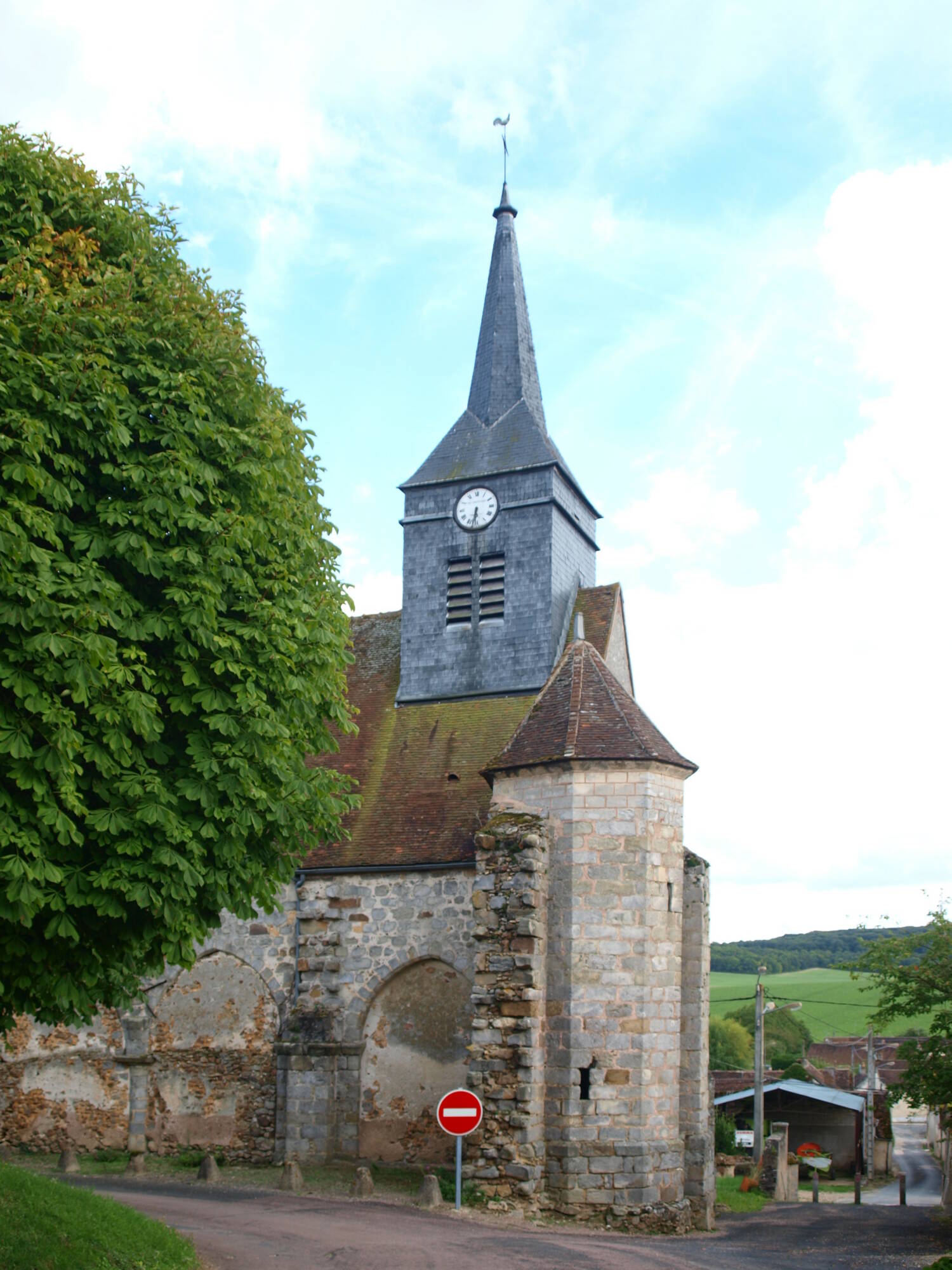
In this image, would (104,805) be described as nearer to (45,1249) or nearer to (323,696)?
(323,696)

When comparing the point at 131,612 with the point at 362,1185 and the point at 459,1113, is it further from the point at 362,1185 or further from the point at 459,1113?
the point at 362,1185

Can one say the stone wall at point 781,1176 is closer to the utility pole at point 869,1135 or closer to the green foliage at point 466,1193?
the green foliage at point 466,1193

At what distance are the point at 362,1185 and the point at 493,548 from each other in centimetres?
1212

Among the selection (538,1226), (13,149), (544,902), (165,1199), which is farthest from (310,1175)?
(13,149)

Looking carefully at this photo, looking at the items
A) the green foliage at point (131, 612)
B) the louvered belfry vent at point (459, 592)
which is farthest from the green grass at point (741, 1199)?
the green foliage at point (131, 612)

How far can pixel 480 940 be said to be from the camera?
16.3 m

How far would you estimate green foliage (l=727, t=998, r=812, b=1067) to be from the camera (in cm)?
6209

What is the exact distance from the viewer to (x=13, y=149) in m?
10.4

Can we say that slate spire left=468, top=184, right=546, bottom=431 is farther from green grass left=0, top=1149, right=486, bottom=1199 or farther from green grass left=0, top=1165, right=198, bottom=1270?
green grass left=0, top=1165, right=198, bottom=1270

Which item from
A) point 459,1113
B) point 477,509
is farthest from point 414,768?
point 459,1113

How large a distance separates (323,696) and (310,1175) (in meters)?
9.69

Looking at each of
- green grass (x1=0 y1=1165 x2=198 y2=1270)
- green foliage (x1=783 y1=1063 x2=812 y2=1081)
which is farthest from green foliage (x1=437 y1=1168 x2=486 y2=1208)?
green foliage (x1=783 y1=1063 x2=812 y2=1081)

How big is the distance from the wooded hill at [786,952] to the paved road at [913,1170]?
32.1 m

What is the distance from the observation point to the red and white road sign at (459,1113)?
45.6ft
